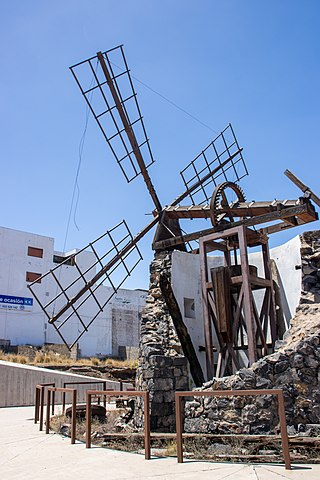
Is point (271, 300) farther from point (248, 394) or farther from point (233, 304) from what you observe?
point (248, 394)

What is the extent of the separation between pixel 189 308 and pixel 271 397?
532 cm

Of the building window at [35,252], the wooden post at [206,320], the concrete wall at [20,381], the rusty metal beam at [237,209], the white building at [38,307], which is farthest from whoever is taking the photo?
the building window at [35,252]

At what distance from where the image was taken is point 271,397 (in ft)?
28.0

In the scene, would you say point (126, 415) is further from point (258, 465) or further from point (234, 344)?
point (258, 465)

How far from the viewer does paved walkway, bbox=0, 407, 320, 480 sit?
213 inches

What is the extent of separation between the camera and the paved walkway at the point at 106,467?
213 inches

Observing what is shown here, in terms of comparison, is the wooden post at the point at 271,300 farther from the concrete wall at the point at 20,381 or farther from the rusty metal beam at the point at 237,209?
the concrete wall at the point at 20,381

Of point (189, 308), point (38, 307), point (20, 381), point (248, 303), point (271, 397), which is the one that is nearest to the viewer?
point (271, 397)

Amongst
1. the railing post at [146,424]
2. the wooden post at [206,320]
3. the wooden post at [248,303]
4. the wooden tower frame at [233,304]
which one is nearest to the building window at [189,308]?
the wooden tower frame at [233,304]

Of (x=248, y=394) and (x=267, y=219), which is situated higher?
(x=267, y=219)

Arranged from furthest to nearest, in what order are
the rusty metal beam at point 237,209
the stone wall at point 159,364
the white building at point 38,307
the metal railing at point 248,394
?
the white building at point 38,307
the rusty metal beam at point 237,209
the stone wall at point 159,364
the metal railing at point 248,394

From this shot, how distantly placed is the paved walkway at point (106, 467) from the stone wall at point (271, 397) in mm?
2563

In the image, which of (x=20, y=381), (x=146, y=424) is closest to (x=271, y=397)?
(x=146, y=424)

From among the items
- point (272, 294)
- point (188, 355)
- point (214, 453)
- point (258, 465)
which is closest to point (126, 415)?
point (188, 355)
